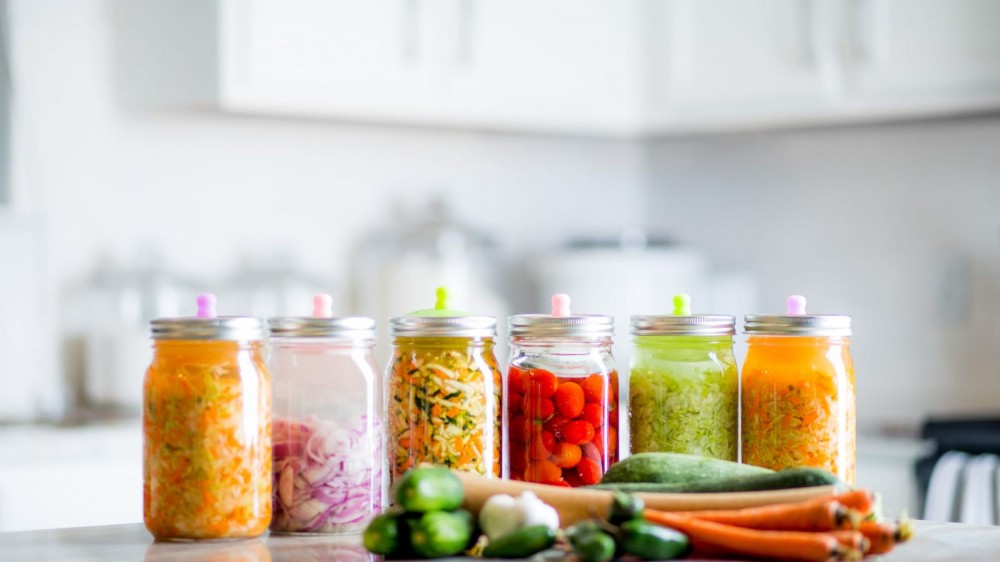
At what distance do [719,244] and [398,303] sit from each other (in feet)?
3.28

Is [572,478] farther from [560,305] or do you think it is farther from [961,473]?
[961,473]

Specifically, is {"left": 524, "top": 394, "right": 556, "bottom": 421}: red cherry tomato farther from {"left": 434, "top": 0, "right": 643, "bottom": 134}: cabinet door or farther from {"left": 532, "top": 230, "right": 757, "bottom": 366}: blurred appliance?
{"left": 532, "top": 230, "right": 757, "bottom": 366}: blurred appliance

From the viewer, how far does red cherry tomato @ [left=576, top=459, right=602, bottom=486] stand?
126cm

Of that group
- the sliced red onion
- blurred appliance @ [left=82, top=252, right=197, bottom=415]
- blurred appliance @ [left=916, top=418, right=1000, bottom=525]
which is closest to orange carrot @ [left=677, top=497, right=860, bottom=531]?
the sliced red onion

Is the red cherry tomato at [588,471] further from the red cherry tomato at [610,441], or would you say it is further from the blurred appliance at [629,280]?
the blurred appliance at [629,280]

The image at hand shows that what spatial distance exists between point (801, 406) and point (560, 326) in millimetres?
252

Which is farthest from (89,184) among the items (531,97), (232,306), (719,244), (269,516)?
(269,516)

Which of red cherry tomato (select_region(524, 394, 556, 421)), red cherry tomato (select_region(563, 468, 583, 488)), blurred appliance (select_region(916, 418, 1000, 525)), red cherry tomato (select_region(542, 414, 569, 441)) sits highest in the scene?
red cherry tomato (select_region(524, 394, 556, 421))

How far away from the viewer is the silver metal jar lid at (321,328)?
1.23 meters

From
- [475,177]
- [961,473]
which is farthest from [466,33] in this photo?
[961,473]

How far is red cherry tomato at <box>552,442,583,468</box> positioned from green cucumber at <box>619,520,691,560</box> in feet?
0.67

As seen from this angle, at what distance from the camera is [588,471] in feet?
4.13

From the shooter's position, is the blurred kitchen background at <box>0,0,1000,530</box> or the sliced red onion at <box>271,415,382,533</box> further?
the blurred kitchen background at <box>0,0,1000,530</box>

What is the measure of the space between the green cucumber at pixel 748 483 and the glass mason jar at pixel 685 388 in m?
0.14
